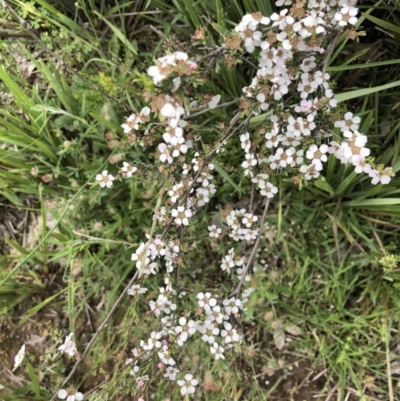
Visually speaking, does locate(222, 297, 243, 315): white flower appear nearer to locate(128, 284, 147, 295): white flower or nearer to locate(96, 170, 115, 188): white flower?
locate(128, 284, 147, 295): white flower

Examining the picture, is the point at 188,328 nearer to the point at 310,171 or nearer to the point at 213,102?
the point at 310,171

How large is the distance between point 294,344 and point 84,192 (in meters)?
1.39

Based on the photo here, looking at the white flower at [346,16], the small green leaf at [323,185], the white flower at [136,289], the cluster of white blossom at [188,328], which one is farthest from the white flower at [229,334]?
the white flower at [346,16]

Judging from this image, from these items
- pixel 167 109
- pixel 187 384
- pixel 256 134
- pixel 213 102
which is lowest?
pixel 187 384

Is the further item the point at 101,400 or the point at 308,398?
the point at 308,398

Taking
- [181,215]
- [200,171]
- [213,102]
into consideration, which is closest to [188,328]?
[181,215]

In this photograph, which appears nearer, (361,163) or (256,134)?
(361,163)

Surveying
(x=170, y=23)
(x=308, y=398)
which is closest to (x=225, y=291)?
(x=308, y=398)

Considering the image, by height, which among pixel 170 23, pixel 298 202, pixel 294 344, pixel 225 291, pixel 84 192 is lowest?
pixel 294 344

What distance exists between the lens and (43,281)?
2725mm

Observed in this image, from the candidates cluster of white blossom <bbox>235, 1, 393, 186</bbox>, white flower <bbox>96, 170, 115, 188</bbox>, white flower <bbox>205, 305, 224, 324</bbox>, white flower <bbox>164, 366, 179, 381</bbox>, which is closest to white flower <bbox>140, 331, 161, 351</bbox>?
white flower <bbox>164, 366, 179, 381</bbox>

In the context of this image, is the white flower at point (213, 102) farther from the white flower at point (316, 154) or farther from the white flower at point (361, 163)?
the white flower at point (361, 163)

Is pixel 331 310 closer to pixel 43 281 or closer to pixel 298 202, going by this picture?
pixel 298 202

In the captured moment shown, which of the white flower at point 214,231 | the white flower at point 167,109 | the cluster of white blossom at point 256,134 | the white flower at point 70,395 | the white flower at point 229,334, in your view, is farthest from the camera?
the white flower at point 214,231
